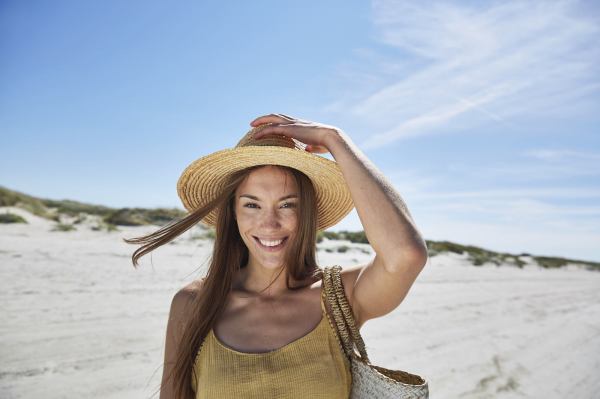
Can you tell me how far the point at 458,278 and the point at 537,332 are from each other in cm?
508

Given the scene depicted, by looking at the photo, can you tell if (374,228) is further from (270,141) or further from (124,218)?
(124,218)

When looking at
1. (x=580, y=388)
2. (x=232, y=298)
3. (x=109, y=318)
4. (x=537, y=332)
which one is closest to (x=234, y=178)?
(x=232, y=298)

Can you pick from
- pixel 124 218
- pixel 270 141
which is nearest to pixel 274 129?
pixel 270 141

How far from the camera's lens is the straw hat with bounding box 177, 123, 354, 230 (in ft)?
7.52

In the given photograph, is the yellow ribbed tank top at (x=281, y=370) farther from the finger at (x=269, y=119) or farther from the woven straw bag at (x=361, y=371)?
the finger at (x=269, y=119)

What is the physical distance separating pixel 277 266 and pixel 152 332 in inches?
128

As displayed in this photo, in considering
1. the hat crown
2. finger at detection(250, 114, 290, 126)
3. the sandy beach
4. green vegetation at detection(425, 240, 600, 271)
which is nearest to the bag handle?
the hat crown

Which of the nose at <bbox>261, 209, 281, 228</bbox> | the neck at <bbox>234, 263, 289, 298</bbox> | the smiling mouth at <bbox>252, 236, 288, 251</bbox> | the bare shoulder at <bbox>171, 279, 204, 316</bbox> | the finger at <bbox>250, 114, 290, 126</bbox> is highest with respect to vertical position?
the finger at <bbox>250, 114, 290, 126</bbox>

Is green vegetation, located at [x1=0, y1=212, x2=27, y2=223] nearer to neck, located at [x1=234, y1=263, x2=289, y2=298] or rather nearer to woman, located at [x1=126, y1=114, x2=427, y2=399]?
woman, located at [x1=126, y1=114, x2=427, y2=399]

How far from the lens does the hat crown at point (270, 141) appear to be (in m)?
2.29

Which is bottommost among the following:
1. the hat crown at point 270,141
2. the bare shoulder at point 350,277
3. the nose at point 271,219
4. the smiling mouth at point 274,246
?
the bare shoulder at point 350,277

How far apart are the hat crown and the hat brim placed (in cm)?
5

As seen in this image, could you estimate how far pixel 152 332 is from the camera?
508 centimetres

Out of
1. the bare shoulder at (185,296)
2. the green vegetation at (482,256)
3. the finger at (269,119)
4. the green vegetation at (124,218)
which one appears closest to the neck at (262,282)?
the bare shoulder at (185,296)
